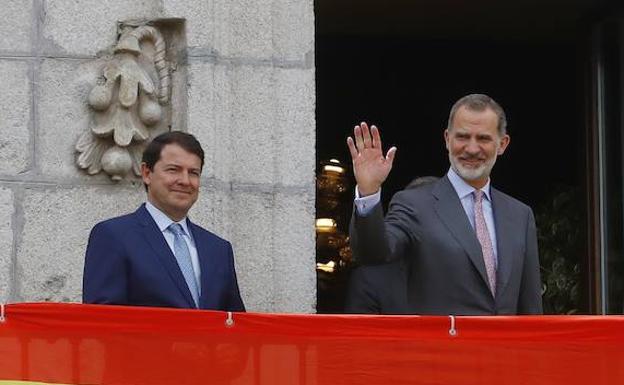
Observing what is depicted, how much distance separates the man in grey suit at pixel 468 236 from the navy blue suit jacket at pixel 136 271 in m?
0.80

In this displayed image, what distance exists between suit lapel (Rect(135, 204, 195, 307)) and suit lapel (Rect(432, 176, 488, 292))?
1.06 meters

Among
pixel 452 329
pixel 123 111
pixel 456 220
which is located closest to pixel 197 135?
pixel 123 111

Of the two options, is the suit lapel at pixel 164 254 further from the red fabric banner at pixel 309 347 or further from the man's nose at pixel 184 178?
the red fabric banner at pixel 309 347

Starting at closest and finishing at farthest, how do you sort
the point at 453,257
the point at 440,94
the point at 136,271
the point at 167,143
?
the point at 136,271
the point at 453,257
the point at 167,143
the point at 440,94

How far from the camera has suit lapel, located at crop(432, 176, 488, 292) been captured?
673 cm

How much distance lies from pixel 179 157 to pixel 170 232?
301 millimetres

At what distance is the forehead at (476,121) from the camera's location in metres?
6.86

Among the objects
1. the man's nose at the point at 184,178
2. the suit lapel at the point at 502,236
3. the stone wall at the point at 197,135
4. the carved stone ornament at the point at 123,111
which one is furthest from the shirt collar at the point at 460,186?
the carved stone ornament at the point at 123,111

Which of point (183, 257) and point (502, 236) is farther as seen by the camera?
point (502, 236)

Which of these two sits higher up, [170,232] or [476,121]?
[476,121]

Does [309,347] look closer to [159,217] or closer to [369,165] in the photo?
[369,165]

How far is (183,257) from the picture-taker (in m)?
6.74

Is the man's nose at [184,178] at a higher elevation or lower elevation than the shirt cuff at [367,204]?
higher

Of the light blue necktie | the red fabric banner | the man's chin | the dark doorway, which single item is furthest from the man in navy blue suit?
the dark doorway
